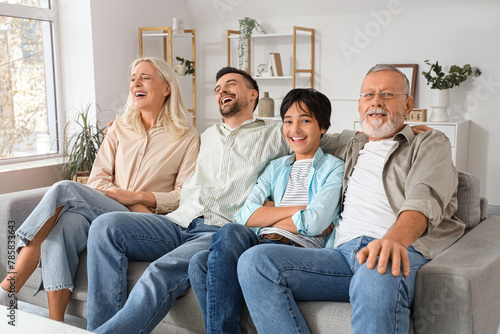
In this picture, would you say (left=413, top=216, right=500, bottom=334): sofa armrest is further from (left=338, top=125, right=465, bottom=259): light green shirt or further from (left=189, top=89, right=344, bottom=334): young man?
(left=189, top=89, right=344, bottom=334): young man

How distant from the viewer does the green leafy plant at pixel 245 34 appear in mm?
5082

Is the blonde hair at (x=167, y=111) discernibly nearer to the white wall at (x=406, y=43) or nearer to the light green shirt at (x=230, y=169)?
the light green shirt at (x=230, y=169)

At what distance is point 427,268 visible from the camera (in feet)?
4.93

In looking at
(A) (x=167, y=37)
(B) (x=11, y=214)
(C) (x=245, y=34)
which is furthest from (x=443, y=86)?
(B) (x=11, y=214)

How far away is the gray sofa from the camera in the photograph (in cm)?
144

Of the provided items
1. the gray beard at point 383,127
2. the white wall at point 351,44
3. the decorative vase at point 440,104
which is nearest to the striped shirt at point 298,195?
the gray beard at point 383,127

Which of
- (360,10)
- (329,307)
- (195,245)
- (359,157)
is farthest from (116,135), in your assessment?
(360,10)

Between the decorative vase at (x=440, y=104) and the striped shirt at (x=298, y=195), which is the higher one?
the decorative vase at (x=440, y=104)

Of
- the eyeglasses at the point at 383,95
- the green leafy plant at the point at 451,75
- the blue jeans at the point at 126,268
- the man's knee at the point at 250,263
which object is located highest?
the green leafy plant at the point at 451,75

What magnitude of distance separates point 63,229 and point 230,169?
2.31 ft

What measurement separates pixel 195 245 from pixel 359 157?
2.26 ft

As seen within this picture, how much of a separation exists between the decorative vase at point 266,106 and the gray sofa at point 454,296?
3.27 m

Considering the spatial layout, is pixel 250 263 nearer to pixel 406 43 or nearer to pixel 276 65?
pixel 406 43

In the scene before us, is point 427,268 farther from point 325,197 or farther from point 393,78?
point 393,78
